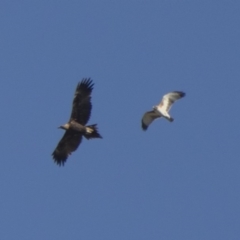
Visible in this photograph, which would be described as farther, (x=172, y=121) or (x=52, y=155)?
(x=52, y=155)

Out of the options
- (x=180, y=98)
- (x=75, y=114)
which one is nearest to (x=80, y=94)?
(x=75, y=114)

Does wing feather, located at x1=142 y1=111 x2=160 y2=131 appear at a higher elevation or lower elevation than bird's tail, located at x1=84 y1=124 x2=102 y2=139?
higher

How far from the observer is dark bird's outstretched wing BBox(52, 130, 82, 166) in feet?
142

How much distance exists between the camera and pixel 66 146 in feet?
143

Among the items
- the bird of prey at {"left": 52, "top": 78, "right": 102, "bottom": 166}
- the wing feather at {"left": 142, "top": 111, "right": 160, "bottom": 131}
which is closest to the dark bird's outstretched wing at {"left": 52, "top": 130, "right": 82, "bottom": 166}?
the bird of prey at {"left": 52, "top": 78, "right": 102, "bottom": 166}

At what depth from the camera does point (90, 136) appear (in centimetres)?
4194

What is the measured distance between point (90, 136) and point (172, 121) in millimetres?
2748

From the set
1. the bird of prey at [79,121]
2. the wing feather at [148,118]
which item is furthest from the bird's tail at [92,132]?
the wing feather at [148,118]

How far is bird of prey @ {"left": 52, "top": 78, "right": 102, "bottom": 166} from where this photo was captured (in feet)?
138

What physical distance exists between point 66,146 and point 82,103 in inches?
72.4

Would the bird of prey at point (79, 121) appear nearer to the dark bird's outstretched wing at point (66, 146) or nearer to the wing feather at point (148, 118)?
the dark bird's outstretched wing at point (66, 146)

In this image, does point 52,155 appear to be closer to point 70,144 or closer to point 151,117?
point 70,144

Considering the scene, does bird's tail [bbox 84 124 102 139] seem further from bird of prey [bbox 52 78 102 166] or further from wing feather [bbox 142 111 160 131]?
wing feather [bbox 142 111 160 131]

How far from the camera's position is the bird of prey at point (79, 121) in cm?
4203
